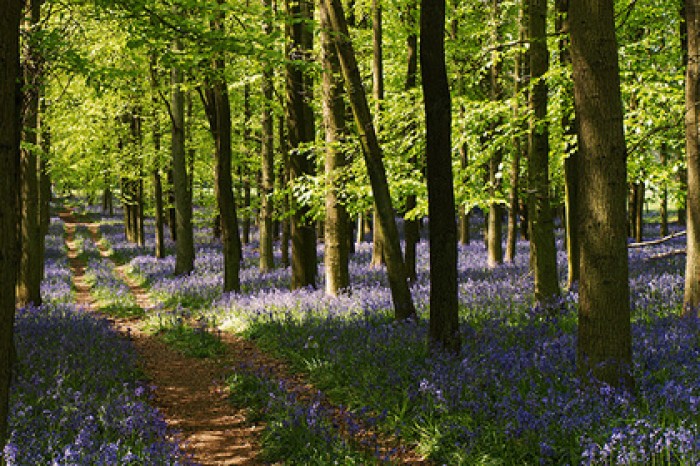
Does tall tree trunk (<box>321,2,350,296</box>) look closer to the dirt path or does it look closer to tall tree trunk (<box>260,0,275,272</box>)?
the dirt path

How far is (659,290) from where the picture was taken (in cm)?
1114

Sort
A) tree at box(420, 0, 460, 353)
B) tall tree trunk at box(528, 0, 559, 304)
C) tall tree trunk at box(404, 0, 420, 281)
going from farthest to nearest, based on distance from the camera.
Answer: tall tree trunk at box(404, 0, 420, 281) < tall tree trunk at box(528, 0, 559, 304) < tree at box(420, 0, 460, 353)

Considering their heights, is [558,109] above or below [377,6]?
below

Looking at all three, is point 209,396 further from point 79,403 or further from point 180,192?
point 180,192

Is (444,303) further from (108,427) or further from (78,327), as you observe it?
(78,327)

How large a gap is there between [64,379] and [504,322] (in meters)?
6.17

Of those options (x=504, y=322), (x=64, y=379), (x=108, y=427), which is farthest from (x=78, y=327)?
(x=504, y=322)

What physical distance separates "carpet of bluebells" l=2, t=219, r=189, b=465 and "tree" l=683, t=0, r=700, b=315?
7.29 m

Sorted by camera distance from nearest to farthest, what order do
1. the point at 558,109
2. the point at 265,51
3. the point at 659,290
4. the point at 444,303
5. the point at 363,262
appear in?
the point at 444,303 < the point at 265,51 < the point at 558,109 < the point at 659,290 < the point at 363,262

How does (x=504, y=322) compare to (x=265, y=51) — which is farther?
(x=504, y=322)

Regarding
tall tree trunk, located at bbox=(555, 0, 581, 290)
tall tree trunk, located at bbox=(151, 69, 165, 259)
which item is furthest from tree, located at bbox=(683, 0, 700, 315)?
tall tree trunk, located at bbox=(151, 69, 165, 259)

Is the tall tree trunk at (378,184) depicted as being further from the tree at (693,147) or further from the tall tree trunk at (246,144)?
the tall tree trunk at (246,144)

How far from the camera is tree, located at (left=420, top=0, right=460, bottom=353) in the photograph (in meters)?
7.81

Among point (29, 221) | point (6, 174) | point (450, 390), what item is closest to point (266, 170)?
point (29, 221)
